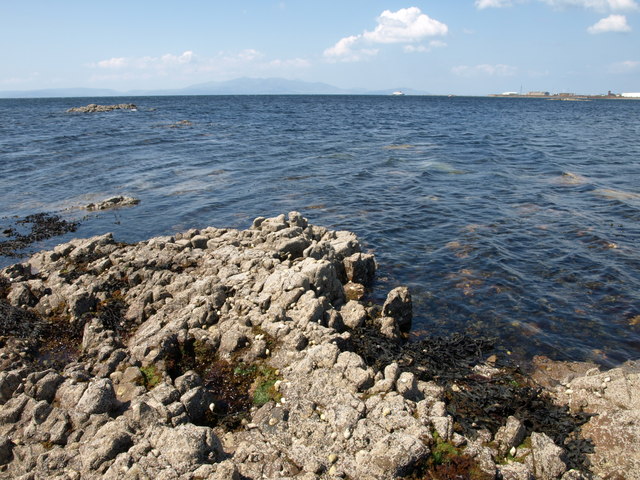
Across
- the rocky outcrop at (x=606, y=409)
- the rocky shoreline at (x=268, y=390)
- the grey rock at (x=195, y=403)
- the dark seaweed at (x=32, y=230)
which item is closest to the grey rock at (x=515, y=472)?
the rocky shoreline at (x=268, y=390)

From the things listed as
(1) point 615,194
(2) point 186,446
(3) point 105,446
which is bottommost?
(3) point 105,446

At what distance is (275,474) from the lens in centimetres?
773

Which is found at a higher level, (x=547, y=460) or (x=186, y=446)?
(x=186, y=446)

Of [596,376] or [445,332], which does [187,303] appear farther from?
[596,376]

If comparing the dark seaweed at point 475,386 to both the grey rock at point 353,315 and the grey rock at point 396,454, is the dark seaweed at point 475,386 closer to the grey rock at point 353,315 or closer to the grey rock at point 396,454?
the grey rock at point 353,315

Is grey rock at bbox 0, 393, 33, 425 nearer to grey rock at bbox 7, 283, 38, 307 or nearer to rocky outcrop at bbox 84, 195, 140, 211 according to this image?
grey rock at bbox 7, 283, 38, 307

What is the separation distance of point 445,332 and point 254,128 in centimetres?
6251

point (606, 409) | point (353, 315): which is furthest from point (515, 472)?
A: point (353, 315)

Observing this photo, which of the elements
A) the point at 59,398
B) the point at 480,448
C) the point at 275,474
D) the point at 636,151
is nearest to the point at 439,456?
the point at 480,448

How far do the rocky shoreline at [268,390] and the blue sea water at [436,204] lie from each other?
2.63 meters

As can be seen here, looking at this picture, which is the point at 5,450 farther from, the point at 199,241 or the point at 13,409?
the point at 199,241

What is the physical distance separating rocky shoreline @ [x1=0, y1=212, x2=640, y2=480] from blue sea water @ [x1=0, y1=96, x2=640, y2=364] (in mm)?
2634

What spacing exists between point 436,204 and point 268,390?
67.1ft

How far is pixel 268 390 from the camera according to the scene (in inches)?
401
